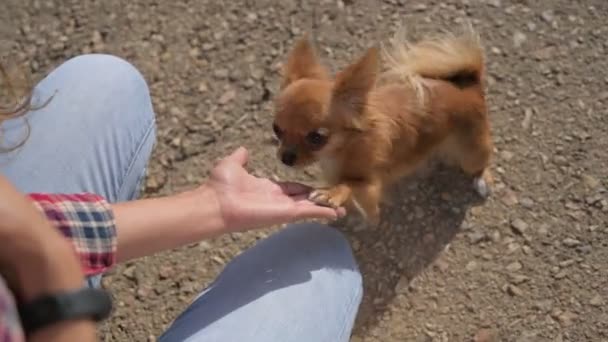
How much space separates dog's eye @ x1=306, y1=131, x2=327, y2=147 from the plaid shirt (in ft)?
1.78

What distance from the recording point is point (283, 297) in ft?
4.53

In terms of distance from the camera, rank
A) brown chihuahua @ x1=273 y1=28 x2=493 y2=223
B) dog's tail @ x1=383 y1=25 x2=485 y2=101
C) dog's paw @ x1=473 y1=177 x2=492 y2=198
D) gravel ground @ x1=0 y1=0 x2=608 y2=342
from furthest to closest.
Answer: dog's paw @ x1=473 y1=177 x2=492 y2=198 < gravel ground @ x1=0 y1=0 x2=608 y2=342 < dog's tail @ x1=383 y1=25 x2=485 y2=101 < brown chihuahua @ x1=273 y1=28 x2=493 y2=223

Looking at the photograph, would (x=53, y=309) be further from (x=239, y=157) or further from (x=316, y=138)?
(x=316, y=138)

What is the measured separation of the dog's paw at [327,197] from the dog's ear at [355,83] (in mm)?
194

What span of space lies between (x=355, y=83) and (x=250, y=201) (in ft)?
1.23

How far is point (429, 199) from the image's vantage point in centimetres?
212

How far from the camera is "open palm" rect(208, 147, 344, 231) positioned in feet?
4.81

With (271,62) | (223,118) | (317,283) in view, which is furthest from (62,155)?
(271,62)

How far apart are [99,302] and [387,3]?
1.82m

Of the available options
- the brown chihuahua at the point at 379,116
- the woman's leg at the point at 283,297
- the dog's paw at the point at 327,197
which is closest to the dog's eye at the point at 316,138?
the brown chihuahua at the point at 379,116

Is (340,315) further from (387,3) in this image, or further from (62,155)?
(387,3)

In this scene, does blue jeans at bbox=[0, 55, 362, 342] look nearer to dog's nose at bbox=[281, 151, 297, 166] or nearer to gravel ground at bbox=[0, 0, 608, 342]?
dog's nose at bbox=[281, 151, 297, 166]

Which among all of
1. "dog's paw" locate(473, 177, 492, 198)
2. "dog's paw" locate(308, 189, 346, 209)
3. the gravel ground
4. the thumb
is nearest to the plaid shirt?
the thumb

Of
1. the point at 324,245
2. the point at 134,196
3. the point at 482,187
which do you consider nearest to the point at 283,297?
the point at 324,245
